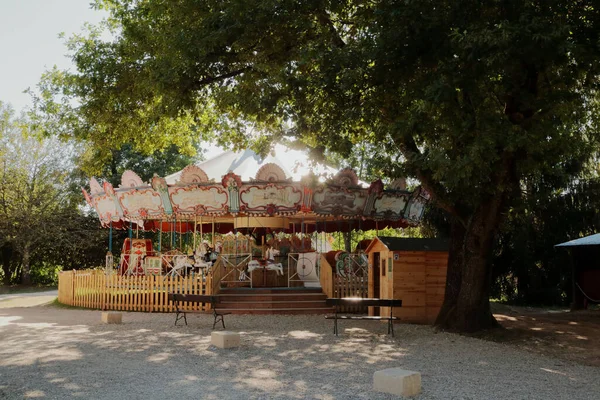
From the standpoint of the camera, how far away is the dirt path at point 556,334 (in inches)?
429

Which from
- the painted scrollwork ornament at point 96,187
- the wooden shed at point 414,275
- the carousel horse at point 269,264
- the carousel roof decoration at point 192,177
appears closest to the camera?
the wooden shed at point 414,275

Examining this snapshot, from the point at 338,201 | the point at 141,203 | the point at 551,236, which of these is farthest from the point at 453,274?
the point at 141,203

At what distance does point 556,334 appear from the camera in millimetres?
12953

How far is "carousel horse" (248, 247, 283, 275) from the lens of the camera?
1823 cm

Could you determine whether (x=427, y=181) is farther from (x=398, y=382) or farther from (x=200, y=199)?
(x=200, y=199)

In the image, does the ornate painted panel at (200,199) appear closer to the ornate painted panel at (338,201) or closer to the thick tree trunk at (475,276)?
the ornate painted panel at (338,201)

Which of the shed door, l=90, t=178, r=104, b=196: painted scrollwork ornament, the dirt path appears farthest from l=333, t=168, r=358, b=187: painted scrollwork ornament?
l=90, t=178, r=104, b=196: painted scrollwork ornament

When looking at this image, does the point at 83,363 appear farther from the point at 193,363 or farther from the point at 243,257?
the point at 243,257

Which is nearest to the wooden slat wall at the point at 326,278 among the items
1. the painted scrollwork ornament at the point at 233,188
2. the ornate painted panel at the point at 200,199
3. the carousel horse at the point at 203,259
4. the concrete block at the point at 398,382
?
the painted scrollwork ornament at the point at 233,188

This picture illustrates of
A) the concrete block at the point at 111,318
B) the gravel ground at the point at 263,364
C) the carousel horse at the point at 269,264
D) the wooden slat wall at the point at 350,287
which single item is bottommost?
the gravel ground at the point at 263,364

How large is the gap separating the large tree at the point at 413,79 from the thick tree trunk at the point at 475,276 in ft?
0.09

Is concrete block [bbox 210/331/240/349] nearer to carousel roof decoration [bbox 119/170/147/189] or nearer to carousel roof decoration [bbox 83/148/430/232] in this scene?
carousel roof decoration [bbox 83/148/430/232]

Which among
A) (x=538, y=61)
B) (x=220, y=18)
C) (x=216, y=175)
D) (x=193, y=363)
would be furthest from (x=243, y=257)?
(x=538, y=61)

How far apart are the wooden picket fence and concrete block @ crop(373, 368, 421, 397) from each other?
1000 cm
